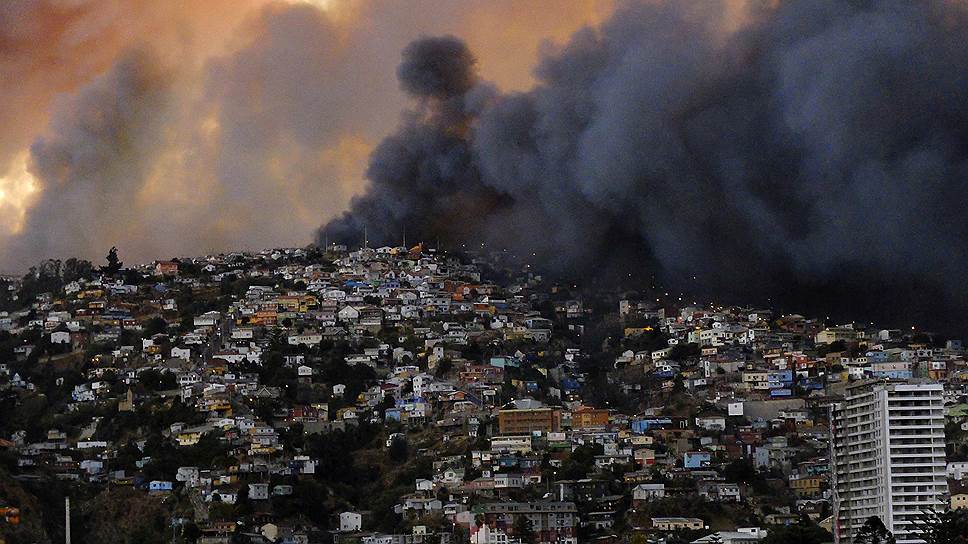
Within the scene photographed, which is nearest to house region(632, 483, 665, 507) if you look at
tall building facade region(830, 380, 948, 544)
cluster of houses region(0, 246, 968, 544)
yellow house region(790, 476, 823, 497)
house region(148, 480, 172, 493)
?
cluster of houses region(0, 246, 968, 544)

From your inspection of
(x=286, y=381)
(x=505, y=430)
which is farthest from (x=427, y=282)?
(x=505, y=430)

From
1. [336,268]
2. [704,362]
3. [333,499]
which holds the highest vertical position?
[336,268]

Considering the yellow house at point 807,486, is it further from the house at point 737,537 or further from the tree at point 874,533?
the tree at point 874,533

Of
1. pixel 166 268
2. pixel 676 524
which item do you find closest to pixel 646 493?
pixel 676 524

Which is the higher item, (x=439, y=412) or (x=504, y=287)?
(x=504, y=287)

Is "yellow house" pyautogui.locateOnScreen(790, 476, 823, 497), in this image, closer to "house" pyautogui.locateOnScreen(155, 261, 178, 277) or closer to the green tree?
the green tree

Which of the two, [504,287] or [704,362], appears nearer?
[704,362]

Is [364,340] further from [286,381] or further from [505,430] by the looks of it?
[505,430]
